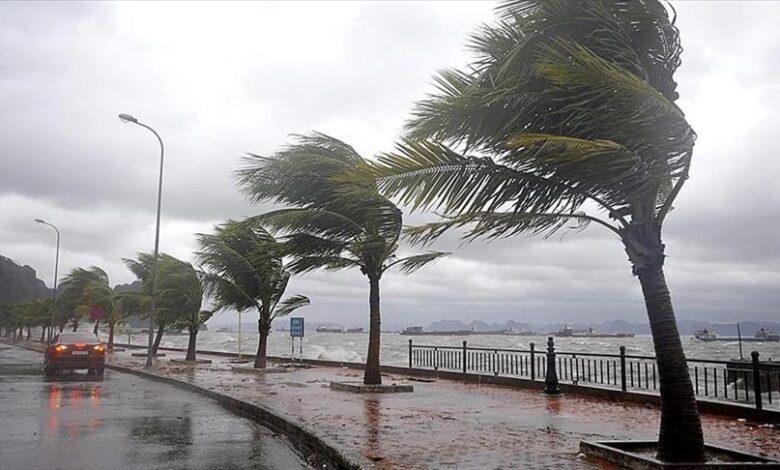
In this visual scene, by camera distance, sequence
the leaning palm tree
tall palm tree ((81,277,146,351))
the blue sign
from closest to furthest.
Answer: the leaning palm tree < the blue sign < tall palm tree ((81,277,146,351))

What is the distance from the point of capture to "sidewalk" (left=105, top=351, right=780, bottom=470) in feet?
26.9

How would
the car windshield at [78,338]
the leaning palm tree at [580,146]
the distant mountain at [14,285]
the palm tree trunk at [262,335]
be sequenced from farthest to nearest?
the distant mountain at [14,285] → the palm tree trunk at [262,335] → the car windshield at [78,338] → the leaning palm tree at [580,146]

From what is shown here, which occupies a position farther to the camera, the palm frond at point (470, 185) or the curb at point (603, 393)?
the curb at point (603, 393)

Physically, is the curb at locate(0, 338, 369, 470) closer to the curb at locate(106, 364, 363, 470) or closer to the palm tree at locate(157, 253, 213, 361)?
the curb at locate(106, 364, 363, 470)

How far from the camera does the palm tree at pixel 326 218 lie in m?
16.4

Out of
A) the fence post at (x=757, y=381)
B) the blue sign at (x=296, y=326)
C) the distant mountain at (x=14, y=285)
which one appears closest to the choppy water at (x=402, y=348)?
the blue sign at (x=296, y=326)

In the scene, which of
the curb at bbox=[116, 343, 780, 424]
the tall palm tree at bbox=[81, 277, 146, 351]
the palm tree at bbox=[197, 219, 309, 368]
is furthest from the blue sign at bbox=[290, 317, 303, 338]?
the tall palm tree at bbox=[81, 277, 146, 351]

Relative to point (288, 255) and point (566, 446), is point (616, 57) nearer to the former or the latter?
point (566, 446)

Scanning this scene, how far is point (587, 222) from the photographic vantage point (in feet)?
29.0

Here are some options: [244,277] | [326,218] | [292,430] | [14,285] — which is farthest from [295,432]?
[14,285]

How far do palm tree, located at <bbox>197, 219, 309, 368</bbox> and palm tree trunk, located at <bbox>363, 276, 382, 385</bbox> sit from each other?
793cm

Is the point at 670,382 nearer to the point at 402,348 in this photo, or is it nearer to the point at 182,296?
the point at 182,296

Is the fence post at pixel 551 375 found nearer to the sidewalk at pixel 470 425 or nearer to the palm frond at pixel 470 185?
the sidewalk at pixel 470 425

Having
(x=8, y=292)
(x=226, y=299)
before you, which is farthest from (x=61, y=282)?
(x=8, y=292)
